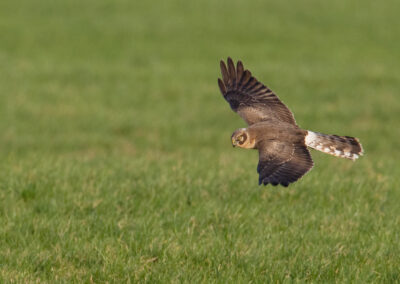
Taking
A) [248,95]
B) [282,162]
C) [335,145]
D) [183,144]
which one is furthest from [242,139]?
[183,144]

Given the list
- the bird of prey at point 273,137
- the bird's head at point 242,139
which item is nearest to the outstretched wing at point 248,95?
the bird of prey at point 273,137

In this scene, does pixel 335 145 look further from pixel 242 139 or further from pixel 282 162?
pixel 242 139

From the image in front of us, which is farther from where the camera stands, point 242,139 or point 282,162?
point 242,139

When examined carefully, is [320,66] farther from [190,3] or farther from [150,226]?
[150,226]

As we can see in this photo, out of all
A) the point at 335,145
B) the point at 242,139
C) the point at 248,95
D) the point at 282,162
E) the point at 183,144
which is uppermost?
the point at 248,95

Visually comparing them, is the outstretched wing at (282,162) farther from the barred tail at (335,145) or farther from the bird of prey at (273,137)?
the barred tail at (335,145)

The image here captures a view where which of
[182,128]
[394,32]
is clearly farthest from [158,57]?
[394,32]

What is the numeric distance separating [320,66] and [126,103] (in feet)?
21.0

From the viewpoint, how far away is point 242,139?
20.4 ft

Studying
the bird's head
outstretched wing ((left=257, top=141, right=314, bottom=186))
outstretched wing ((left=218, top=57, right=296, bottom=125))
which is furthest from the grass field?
outstretched wing ((left=218, top=57, right=296, bottom=125))

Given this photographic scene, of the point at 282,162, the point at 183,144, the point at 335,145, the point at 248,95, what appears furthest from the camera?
the point at 183,144

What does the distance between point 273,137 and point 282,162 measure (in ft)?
1.34

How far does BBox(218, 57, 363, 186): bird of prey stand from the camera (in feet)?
19.2

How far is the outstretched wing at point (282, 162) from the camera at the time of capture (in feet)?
18.6
